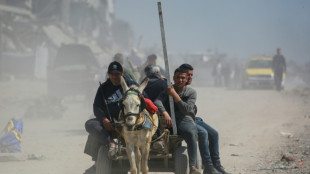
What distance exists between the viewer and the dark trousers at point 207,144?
736 cm

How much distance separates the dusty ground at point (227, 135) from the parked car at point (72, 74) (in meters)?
0.91

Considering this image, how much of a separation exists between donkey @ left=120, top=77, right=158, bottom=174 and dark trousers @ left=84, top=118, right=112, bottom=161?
49 cm

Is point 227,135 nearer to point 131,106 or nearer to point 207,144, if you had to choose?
point 207,144

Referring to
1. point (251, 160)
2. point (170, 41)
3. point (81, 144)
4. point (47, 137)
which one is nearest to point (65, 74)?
point (47, 137)

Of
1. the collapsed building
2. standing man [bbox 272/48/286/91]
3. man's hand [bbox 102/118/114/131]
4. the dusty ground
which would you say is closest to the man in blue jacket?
man's hand [bbox 102/118/114/131]

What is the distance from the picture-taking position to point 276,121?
1627cm

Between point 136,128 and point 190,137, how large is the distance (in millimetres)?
1035

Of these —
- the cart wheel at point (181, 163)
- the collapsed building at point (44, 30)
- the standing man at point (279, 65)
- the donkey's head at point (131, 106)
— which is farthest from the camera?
the collapsed building at point (44, 30)

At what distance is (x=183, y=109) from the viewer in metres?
7.09

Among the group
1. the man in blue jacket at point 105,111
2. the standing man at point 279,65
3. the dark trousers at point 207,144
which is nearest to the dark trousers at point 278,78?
the standing man at point 279,65

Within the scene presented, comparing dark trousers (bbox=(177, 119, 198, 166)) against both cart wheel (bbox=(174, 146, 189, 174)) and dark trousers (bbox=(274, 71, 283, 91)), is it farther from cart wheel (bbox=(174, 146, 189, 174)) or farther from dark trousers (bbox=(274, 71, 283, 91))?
dark trousers (bbox=(274, 71, 283, 91))

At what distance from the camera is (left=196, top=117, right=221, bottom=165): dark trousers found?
24.1ft

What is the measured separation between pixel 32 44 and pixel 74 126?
2167 cm

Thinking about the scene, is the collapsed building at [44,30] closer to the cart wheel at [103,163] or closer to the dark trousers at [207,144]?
the dark trousers at [207,144]
